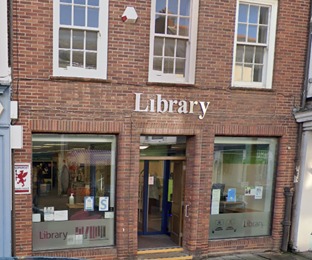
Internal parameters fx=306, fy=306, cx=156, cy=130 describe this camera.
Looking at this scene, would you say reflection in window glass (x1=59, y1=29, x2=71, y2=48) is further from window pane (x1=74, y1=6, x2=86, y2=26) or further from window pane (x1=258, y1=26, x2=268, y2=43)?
window pane (x1=258, y1=26, x2=268, y2=43)

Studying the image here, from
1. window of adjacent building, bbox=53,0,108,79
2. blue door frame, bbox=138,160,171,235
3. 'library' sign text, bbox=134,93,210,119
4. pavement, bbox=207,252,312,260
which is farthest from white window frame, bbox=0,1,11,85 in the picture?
pavement, bbox=207,252,312,260

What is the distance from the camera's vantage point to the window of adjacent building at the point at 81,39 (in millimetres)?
5781

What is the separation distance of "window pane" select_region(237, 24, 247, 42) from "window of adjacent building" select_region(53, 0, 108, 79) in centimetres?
289

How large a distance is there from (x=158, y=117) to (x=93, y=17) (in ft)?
7.60

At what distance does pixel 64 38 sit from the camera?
19.2 ft

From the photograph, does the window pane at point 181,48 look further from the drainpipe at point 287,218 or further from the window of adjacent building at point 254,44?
the drainpipe at point 287,218

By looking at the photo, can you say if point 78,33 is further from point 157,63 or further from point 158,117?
point 158,117

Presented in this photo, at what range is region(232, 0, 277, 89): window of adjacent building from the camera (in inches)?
263

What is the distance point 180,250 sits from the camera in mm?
6766

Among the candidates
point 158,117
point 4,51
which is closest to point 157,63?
point 158,117

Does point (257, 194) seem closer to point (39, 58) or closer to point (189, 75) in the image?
point (189, 75)

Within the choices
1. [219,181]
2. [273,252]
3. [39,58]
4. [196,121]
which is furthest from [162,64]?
[273,252]

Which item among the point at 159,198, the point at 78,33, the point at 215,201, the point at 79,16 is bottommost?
the point at 159,198

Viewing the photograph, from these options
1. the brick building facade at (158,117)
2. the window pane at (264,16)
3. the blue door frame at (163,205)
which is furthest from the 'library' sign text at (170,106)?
the window pane at (264,16)
